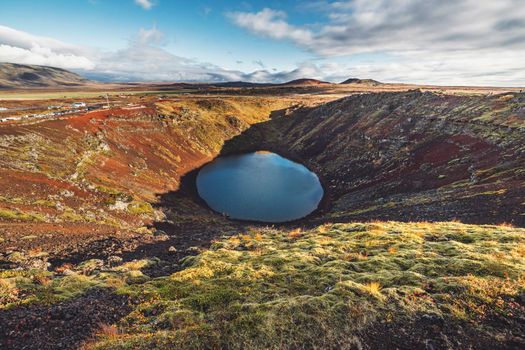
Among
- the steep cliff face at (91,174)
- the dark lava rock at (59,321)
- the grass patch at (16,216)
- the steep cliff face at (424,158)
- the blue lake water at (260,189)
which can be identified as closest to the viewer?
the dark lava rock at (59,321)

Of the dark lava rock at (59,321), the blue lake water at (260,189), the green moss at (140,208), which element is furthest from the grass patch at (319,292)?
the blue lake water at (260,189)

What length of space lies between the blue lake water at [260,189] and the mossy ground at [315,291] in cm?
3572

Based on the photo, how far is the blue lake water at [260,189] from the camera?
56062mm

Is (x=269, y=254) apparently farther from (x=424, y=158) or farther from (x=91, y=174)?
(x=424, y=158)

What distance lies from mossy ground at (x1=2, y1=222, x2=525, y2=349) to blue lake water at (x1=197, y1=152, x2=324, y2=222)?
35717 mm

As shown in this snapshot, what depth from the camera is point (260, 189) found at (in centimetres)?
6875

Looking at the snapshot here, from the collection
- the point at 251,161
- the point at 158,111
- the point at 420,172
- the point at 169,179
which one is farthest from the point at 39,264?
the point at 158,111

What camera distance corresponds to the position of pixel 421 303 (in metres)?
10.6

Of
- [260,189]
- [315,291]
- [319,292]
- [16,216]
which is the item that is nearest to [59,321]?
[315,291]

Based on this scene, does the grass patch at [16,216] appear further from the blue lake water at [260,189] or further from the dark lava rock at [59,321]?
the blue lake water at [260,189]

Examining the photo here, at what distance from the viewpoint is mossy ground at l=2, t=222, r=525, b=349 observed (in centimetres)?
973

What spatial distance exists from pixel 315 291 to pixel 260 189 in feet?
184

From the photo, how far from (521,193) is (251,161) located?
249 feet

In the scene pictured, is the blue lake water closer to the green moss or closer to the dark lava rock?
the green moss
